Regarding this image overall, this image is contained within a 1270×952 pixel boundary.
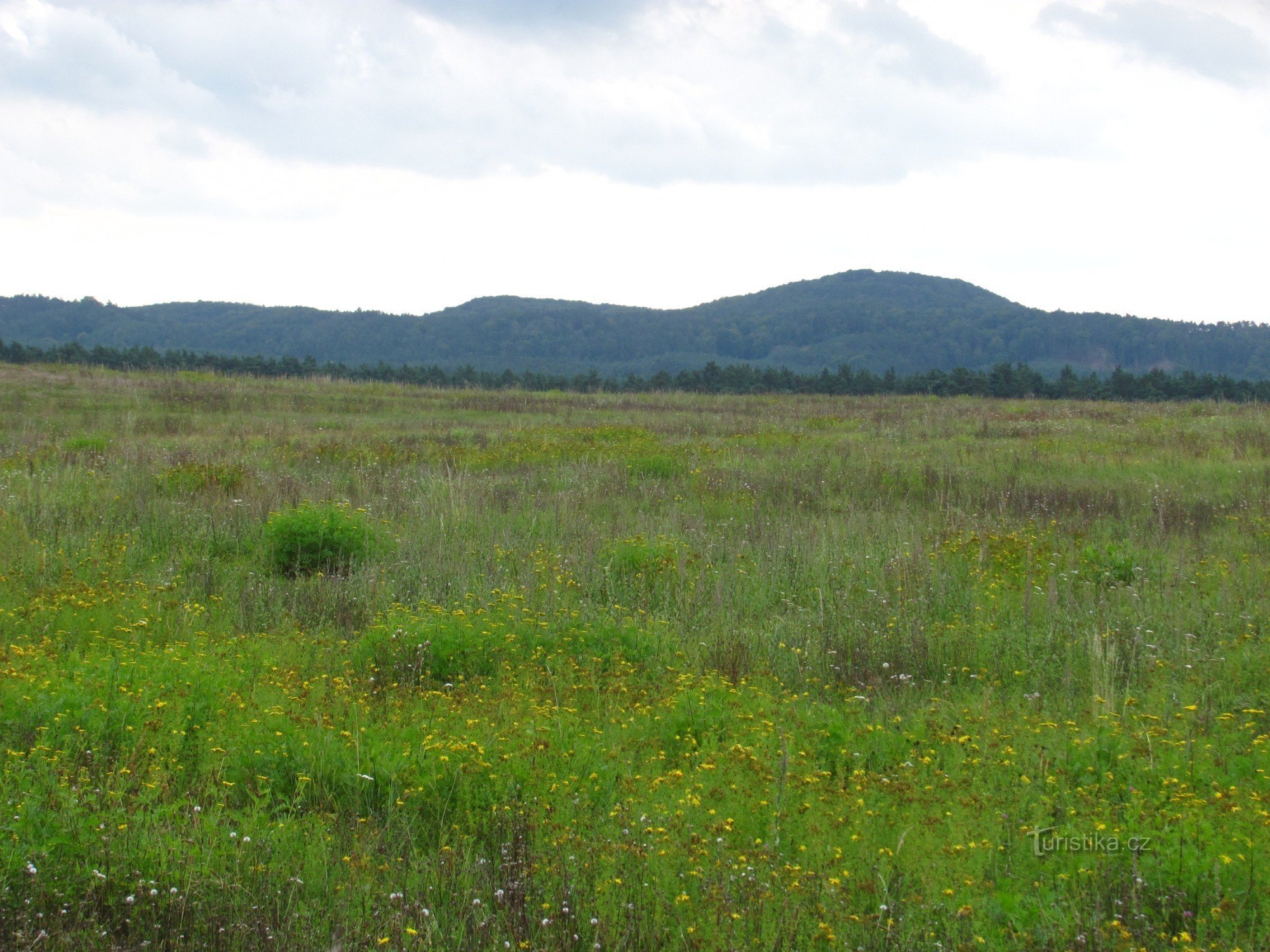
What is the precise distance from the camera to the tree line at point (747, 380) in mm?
47625

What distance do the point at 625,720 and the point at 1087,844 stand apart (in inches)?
88.3

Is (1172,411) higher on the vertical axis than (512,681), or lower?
higher

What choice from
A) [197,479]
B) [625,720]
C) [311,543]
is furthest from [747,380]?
[625,720]

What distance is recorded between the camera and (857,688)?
17.4 feet

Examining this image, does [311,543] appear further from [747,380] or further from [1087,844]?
[747,380]

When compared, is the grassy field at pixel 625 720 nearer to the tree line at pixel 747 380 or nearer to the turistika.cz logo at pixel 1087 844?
the turistika.cz logo at pixel 1087 844

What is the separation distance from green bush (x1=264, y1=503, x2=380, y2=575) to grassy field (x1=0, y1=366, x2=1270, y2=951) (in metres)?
0.05

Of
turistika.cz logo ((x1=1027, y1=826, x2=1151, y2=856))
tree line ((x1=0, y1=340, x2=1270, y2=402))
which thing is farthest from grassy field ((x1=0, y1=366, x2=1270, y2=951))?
tree line ((x1=0, y1=340, x2=1270, y2=402))

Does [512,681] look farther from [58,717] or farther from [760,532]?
[760,532]

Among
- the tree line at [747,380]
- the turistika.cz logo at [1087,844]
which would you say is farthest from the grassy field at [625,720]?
the tree line at [747,380]

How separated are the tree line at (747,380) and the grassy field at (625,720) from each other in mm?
36894

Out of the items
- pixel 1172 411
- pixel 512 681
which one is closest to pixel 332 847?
pixel 512 681

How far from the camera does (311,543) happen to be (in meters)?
7.95

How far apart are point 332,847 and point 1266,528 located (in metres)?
10.1
